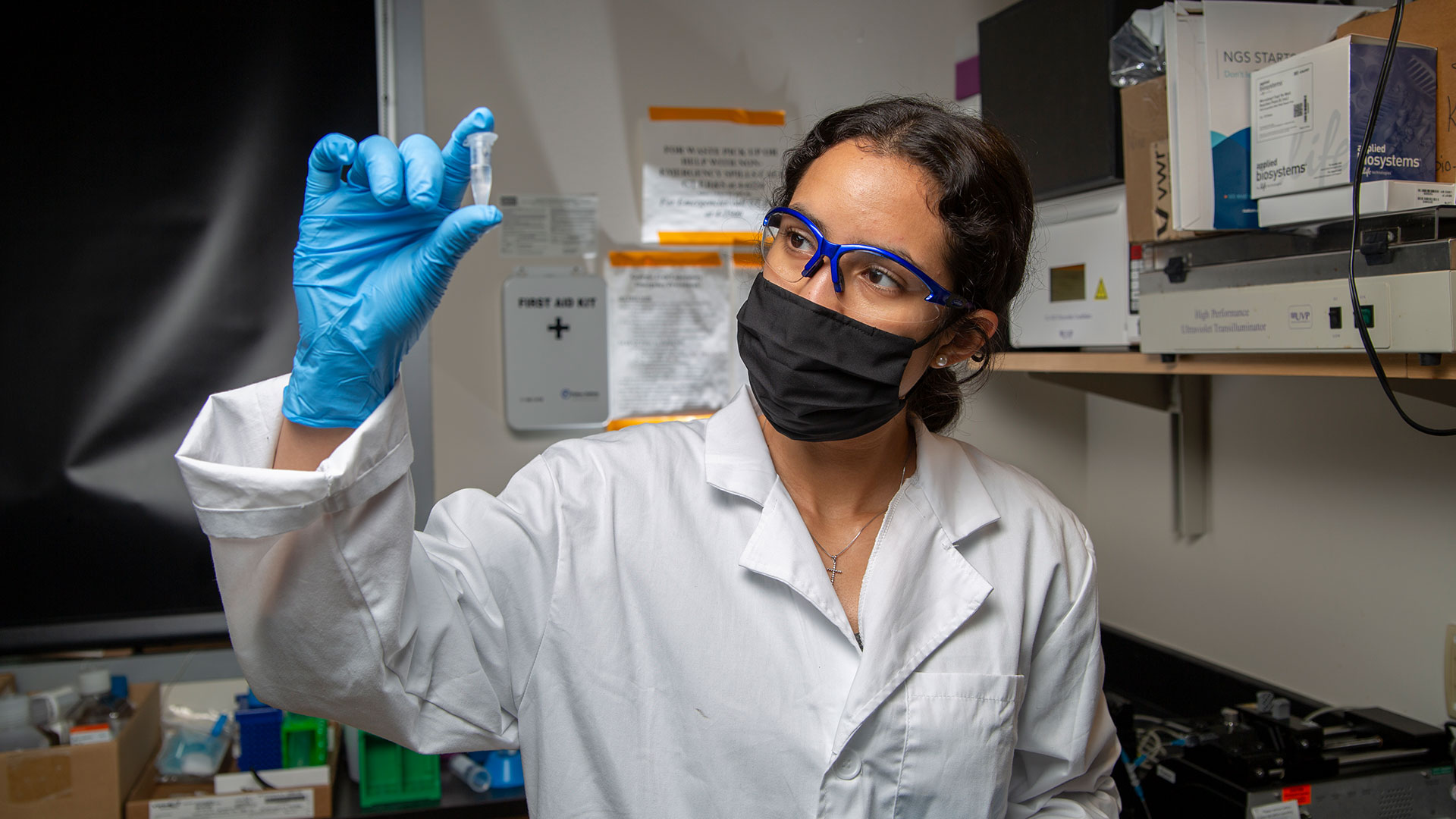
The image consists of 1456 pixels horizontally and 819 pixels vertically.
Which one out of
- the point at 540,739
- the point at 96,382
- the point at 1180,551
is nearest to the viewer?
the point at 540,739

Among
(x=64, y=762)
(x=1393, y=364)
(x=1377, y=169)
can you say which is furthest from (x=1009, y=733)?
(x=64, y=762)

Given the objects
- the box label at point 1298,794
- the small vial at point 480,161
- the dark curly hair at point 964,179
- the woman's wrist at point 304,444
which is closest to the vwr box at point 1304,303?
the dark curly hair at point 964,179

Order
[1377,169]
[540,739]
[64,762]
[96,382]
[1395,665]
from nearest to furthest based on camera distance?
1. [540,739]
2. [1377,169]
3. [64,762]
4. [1395,665]
5. [96,382]

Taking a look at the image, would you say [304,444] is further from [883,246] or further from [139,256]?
[139,256]

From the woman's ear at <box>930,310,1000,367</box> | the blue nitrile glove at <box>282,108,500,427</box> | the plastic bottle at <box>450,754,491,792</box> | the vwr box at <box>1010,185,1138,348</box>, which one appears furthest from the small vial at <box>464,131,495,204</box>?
the plastic bottle at <box>450,754,491,792</box>

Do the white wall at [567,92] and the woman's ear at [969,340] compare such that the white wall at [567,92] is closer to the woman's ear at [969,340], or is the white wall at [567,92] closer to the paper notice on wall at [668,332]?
the paper notice on wall at [668,332]

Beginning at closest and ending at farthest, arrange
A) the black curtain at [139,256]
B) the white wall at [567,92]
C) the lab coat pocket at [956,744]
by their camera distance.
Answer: the lab coat pocket at [956,744]
the black curtain at [139,256]
the white wall at [567,92]

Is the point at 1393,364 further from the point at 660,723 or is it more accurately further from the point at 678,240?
the point at 678,240

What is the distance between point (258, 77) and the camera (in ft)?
6.00

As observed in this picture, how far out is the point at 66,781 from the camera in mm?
1505

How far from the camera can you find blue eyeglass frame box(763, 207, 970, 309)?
96cm

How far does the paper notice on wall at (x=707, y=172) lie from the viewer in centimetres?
209

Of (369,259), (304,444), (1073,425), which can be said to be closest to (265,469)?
(304,444)

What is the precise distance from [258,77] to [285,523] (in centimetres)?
148
